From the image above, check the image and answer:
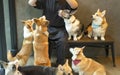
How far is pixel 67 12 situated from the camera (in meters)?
3.41

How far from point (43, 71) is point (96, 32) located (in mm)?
1054

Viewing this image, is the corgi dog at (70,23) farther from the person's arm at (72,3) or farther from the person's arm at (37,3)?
the person's arm at (37,3)

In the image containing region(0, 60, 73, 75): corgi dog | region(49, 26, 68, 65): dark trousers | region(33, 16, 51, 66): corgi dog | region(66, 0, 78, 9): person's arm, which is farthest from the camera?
region(66, 0, 78, 9): person's arm

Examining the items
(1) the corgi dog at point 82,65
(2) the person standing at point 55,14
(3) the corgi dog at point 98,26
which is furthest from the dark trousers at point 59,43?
(3) the corgi dog at point 98,26

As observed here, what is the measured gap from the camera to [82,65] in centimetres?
308

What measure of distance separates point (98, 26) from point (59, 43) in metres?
0.55

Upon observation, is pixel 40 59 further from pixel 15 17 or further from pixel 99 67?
pixel 15 17

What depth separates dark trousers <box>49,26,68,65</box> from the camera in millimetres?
3330

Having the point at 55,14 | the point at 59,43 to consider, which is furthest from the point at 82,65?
the point at 55,14

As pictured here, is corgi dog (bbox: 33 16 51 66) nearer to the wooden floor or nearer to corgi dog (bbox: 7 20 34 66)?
corgi dog (bbox: 7 20 34 66)

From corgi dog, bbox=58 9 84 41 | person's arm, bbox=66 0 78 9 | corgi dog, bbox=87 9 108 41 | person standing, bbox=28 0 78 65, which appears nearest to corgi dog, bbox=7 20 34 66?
person standing, bbox=28 0 78 65

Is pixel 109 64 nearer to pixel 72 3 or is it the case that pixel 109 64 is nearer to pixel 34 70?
pixel 72 3

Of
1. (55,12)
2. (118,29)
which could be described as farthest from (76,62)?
(118,29)

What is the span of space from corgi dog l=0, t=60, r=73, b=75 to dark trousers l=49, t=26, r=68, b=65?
59 centimetres
